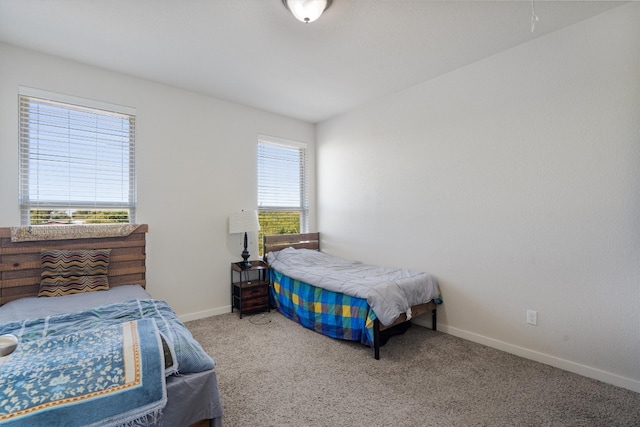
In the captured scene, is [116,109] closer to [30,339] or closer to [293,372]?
[30,339]

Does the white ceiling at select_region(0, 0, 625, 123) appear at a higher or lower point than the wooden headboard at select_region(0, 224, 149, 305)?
higher

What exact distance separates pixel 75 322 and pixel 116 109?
2.22 m

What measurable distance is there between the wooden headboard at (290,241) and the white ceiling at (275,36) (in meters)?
2.00

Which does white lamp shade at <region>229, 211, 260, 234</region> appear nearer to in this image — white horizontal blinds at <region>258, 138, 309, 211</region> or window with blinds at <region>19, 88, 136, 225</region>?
white horizontal blinds at <region>258, 138, 309, 211</region>

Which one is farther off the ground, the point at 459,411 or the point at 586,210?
the point at 586,210

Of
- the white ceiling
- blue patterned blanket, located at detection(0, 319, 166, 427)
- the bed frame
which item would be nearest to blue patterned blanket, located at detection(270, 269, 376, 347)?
the bed frame

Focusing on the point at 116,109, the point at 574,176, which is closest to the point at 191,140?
the point at 116,109

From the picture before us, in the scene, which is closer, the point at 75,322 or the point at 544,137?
the point at 75,322

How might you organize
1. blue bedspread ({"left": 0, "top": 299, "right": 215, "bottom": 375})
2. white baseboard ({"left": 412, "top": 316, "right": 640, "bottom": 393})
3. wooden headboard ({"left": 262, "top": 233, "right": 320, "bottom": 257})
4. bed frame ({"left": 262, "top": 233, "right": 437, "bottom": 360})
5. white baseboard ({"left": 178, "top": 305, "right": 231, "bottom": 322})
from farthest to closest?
wooden headboard ({"left": 262, "top": 233, "right": 320, "bottom": 257})
white baseboard ({"left": 178, "top": 305, "right": 231, "bottom": 322})
bed frame ({"left": 262, "top": 233, "right": 437, "bottom": 360})
white baseboard ({"left": 412, "top": 316, "right": 640, "bottom": 393})
blue bedspread ({"left": 0, "top": 299, "right": 215, "bottom": 375})

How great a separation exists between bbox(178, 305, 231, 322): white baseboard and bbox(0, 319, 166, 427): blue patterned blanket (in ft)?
6.73

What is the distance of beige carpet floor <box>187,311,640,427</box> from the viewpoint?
1821mm

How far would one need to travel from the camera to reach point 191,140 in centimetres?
354

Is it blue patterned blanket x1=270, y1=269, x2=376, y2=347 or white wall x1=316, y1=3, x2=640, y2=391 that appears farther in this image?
blue patterned blanket x1=270, y1=269, x2=376, y2=347

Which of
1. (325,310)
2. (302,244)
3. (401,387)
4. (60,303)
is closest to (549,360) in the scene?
(401,387)
